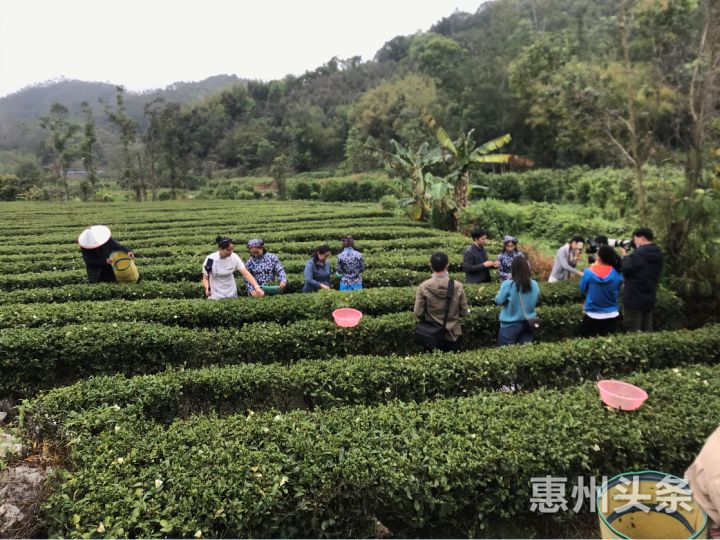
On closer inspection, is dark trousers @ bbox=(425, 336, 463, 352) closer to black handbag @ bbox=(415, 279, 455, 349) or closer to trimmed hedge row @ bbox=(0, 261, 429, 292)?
black handbag @ bbox=(415, 279, 455, 349)

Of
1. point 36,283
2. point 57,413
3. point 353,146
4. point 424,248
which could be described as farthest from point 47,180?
point 57,413

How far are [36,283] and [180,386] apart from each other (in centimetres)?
690

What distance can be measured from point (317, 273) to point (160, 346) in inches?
107

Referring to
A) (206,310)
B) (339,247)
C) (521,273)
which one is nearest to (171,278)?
(206,310)

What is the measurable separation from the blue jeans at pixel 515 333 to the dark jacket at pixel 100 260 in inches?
248

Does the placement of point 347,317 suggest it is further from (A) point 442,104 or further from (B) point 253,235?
(A) point 442,104

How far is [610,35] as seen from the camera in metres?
35.2

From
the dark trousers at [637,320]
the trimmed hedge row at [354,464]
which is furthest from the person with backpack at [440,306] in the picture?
the dark trousers at [637,320]

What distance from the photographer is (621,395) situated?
3.73 meters

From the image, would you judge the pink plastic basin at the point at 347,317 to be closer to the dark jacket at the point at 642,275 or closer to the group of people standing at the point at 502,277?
the group of people standing at the point at 502,277

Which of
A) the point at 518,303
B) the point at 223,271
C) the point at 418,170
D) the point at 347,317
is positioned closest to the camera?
the point at 518,303

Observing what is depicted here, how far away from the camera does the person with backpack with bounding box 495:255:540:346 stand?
4918 millimetres

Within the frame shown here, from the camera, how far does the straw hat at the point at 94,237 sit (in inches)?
265

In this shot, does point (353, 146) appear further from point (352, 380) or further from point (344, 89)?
point (352, 380)
